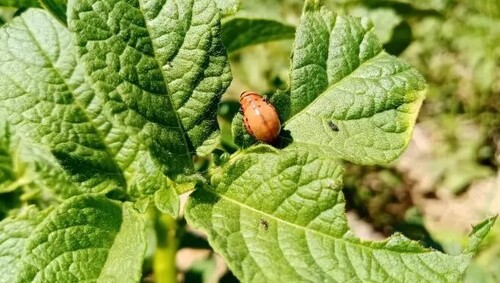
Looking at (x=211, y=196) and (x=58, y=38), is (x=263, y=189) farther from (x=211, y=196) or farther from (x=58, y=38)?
(x=58, y=38)

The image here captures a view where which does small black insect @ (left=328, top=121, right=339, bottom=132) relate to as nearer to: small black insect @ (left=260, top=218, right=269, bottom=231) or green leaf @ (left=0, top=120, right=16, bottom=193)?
small black insect @ (left=260, top=218, right=269, bottom=231)

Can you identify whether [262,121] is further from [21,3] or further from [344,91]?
[21,3]

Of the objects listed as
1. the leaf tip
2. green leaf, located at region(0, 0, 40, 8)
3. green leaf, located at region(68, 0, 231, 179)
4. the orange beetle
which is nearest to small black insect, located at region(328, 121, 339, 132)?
the orange beetle

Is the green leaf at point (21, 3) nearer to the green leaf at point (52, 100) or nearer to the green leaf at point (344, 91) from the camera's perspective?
the green leaf at point (52, 100)

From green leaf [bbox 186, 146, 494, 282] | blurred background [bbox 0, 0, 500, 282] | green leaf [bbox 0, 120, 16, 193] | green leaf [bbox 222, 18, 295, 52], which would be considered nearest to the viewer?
green leaf [bbox 186, 146, 494, 282]

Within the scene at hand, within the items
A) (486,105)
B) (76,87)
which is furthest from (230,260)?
(486,105)

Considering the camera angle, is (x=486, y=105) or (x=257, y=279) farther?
(x=486, y=105)
